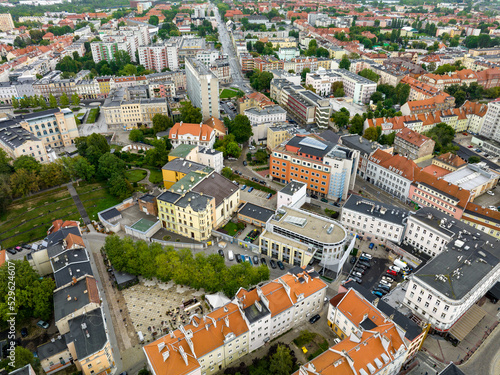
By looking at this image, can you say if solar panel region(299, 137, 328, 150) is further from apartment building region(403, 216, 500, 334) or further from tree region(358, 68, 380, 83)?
tree region(358, 68, 380, 83)

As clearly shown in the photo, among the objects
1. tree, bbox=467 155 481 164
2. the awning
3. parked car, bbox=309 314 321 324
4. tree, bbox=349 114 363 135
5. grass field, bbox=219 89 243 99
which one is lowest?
parked car, bbox=309 314 321 324

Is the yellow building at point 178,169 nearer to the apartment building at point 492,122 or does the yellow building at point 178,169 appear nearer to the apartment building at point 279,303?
the apartment building at point 279,303

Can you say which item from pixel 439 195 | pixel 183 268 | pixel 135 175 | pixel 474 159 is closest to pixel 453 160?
pixel 474 159

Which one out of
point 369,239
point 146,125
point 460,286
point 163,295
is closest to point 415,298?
point 460,286

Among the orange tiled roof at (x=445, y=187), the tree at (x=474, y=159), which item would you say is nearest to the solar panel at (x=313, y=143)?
the orange tiled roof at (x=445, y=187)

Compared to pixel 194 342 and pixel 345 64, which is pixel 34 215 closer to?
pixel 194 342

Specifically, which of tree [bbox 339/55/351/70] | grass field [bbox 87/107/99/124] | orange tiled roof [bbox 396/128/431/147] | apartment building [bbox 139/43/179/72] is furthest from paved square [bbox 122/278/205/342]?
tree [bbox 339/55/351/70]
